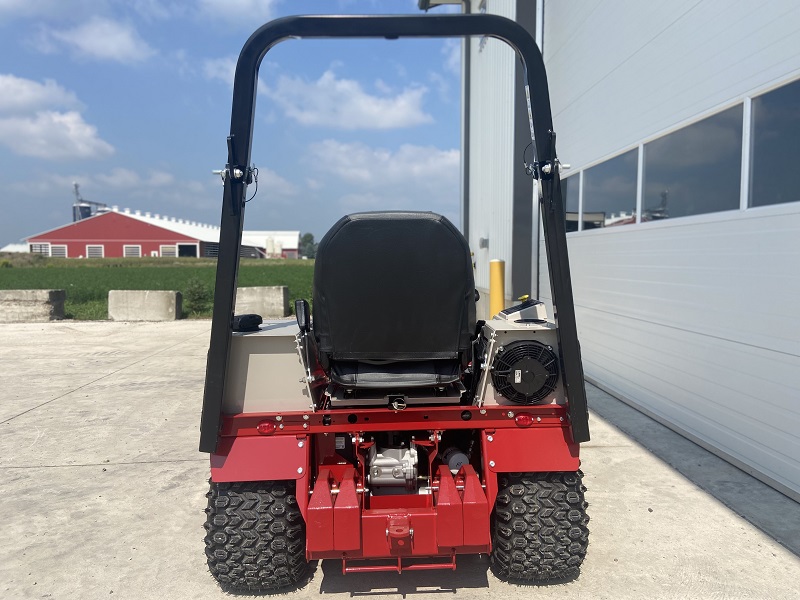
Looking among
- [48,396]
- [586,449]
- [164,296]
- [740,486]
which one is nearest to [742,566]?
[740,486]

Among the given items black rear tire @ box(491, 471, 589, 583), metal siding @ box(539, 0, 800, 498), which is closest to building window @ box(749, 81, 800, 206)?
metal siding @ box(539, 0, 800, 498)

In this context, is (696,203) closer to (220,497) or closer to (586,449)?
(586,449)

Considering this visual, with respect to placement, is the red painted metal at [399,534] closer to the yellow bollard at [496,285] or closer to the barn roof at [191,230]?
the yellow bollard at [496,285]

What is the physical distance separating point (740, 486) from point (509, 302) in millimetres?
6702

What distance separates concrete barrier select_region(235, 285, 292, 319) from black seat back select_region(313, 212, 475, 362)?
13.8 metres

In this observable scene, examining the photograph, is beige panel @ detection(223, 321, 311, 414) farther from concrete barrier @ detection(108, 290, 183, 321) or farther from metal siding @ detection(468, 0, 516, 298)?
concrete barrier @ detection(108, 290, 183, 321)

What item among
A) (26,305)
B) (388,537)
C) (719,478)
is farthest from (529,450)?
(26,305)

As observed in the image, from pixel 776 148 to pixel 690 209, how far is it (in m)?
1.23

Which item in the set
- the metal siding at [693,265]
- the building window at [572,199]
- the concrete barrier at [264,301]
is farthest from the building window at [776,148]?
the concrete barrier at [264,301]

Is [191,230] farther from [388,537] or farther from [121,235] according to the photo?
[388,537]

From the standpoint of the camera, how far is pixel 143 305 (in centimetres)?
1611

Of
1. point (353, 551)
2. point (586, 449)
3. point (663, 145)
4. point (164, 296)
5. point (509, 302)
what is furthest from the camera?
point (164, 296)

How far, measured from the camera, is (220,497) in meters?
2.89

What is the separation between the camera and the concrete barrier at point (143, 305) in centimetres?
1596
